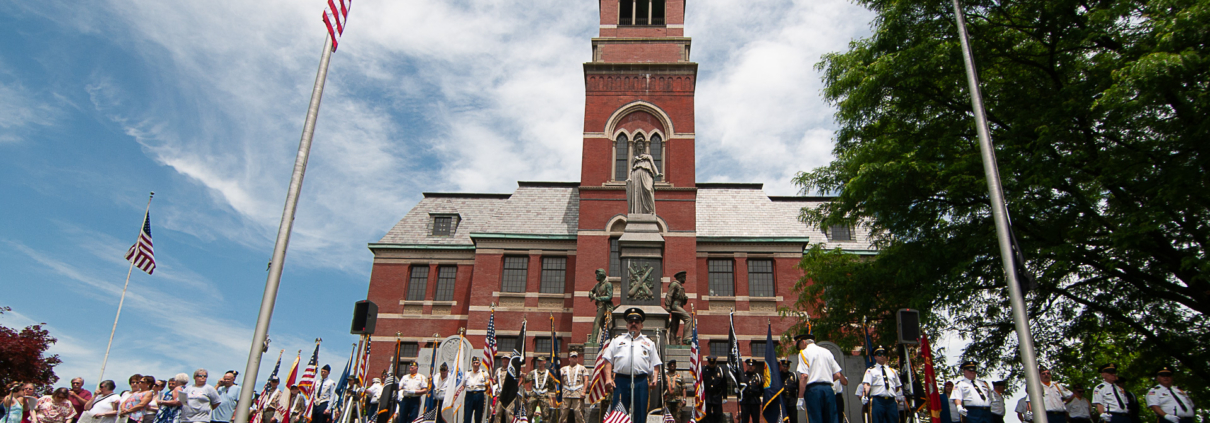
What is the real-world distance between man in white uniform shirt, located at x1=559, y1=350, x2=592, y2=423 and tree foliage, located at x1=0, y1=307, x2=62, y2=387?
21298 millimetres

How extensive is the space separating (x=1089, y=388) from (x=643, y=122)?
65.9 feet

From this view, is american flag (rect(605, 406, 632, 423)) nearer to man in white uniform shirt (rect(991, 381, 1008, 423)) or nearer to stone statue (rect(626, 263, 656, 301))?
man in white uniform shirt (rect(991, 381, 1008, 423))

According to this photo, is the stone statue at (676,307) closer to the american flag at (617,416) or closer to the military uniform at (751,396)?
the military uniform at (751,396)

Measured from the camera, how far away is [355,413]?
62.1 ft

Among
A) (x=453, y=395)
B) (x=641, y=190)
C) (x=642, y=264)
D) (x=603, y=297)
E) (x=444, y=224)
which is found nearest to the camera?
(x=453, y=395)

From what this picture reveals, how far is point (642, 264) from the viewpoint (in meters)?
18.5

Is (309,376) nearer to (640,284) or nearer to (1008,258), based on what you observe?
(640,284)

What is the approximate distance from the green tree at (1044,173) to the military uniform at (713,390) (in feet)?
14.5

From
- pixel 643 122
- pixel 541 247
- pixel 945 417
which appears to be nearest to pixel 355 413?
pixel 541 247

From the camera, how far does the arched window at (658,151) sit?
1193 inches

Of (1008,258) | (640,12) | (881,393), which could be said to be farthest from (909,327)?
(640,12)

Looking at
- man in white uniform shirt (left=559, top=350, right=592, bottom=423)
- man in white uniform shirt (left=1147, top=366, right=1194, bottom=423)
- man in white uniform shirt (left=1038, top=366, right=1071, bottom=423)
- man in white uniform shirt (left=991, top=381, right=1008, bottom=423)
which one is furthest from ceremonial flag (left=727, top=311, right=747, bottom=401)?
man in white uniform shirt (left=1147, top=366, right=1194, bottom=423)

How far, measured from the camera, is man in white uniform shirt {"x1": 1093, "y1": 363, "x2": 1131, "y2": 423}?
1037 centimetres

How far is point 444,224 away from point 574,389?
2183 cm
